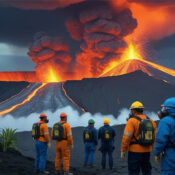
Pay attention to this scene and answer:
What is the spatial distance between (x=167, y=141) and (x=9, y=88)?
37.3m

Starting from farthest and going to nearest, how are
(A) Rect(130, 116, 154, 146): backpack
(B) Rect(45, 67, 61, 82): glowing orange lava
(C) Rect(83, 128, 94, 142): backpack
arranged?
(B) Rect(45, 67, 61, 82): glowing orange lava, (C) Rect(83, 128, 94, 142): backpack, (A) Rect(130, 116, 154, 146): backpack

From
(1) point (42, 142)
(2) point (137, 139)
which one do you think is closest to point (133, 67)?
(1) point (42, 142)

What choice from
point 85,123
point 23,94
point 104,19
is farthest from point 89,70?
point 85,123

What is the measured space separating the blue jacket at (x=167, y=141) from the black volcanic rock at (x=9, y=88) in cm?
3404

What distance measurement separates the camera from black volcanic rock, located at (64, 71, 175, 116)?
29542 millimetres

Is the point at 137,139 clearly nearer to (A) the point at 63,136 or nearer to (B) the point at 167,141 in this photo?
(B) the point at 167,141

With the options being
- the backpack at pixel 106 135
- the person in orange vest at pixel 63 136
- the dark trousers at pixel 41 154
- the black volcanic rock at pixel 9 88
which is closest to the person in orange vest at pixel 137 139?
the person in orange vest at pixel 63 136

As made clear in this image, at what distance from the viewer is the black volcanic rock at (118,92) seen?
29542 millimetres

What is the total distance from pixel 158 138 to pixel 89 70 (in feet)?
177

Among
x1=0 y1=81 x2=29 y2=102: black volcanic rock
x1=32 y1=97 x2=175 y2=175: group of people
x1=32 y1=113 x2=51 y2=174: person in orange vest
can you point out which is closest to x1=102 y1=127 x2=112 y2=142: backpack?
x1=32 y1=97 x2=175 y2=175: group of people

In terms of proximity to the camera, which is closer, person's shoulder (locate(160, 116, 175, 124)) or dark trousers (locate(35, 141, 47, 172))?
person's shoulder (locate(160, 116, 175, 124))

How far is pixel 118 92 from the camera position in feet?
105

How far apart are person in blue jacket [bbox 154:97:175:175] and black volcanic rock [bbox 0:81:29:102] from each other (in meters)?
34.0

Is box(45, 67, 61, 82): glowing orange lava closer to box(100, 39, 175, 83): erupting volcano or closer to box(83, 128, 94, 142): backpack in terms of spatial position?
box(100, 39, 175, 83): erupting volcano
